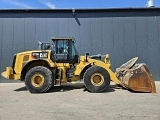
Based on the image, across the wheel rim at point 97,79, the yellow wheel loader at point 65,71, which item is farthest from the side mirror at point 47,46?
the wheel rim at point 97,79

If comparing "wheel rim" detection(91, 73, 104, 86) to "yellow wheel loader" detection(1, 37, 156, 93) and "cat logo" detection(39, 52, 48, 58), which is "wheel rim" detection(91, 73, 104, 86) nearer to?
"yellow wheel loader" detection(1, 37, 156, 93)

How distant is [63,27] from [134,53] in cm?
489

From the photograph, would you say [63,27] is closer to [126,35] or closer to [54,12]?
[54,12]

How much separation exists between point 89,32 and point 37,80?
6.77 meters

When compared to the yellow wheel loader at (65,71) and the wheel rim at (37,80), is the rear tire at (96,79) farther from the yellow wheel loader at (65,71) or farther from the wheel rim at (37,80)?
the wheel rim at (37,80)

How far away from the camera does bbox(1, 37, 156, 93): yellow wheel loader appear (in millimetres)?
10195

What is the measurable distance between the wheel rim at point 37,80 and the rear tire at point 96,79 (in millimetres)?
1817

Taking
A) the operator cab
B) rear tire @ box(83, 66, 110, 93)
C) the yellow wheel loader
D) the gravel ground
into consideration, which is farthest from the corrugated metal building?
the gravel ground

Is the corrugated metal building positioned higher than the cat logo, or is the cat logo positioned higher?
the corrugated metal building

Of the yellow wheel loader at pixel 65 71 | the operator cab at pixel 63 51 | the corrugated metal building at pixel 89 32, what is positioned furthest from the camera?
the corrugated metal building at pixel 89 32

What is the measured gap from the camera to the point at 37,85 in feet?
35.4

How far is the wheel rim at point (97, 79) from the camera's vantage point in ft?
35.7

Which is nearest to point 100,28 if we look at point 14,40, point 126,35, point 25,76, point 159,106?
point 126,35

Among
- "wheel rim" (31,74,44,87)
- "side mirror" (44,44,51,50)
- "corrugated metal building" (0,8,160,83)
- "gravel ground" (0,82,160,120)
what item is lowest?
"gravel ground" (0,82,160,120)
